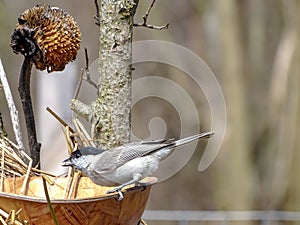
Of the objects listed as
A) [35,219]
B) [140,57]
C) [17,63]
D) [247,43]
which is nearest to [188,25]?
[247,43]

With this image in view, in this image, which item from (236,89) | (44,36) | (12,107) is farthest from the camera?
(236,89)

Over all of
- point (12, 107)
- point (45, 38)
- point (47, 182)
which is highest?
point (45, 38)

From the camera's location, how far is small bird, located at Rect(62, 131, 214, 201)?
117 cm

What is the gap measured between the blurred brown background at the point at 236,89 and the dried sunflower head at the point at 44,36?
3.30 meters

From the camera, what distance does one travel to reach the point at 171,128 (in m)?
5.49

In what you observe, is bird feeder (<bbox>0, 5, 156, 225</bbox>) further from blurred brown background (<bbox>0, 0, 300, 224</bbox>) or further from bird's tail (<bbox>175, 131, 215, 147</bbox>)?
blurred brown background (<bbox>0, 0, 300, 224</bbox>)

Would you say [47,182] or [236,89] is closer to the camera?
[47,182]

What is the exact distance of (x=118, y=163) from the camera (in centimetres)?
118

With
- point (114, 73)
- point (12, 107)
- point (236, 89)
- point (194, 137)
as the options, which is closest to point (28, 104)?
point (12, 107)

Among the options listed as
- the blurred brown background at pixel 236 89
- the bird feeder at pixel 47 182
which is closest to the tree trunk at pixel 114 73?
the bird feeder at pixel 47 182

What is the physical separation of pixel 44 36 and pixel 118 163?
0.82 ft

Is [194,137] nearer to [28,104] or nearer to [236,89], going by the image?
[28,104]

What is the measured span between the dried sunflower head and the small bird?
0.17 meters

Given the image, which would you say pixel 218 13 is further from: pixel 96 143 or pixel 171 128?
pixel 96 143
